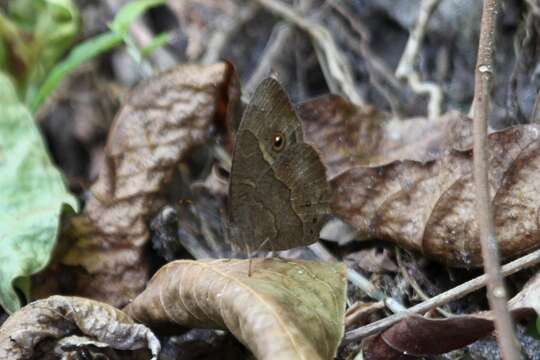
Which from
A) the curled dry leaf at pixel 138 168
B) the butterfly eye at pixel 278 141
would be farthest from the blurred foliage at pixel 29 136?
the butterfly eye at pixel 278 141

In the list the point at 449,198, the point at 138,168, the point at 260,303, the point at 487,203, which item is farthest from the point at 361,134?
the point at 487,203

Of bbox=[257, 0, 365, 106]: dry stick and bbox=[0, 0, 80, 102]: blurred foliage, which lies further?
bbox=[0, 0, 80, 102]: blurred foliage

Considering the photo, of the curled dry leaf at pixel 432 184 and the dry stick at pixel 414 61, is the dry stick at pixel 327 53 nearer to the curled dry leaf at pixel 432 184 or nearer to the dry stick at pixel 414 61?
the dry stick at pixel 414 61

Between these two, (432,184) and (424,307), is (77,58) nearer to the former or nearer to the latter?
(432,184)

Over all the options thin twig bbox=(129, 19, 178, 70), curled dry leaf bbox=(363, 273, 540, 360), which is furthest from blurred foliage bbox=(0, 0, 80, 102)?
curled dry leaf bbox=(363, 273, 540, 360)

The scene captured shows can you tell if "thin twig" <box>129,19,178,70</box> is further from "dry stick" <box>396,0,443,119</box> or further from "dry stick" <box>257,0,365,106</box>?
"dry stick" <box>396,0,443,119</box>

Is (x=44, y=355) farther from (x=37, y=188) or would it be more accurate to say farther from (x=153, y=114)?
(x=153, y=114)

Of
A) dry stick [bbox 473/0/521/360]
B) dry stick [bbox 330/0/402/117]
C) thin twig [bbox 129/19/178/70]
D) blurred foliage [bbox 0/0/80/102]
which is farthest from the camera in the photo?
thin twig [bbox 129/19/178/70]

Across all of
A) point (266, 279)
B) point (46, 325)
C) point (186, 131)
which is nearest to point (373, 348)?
point (266, 279)
